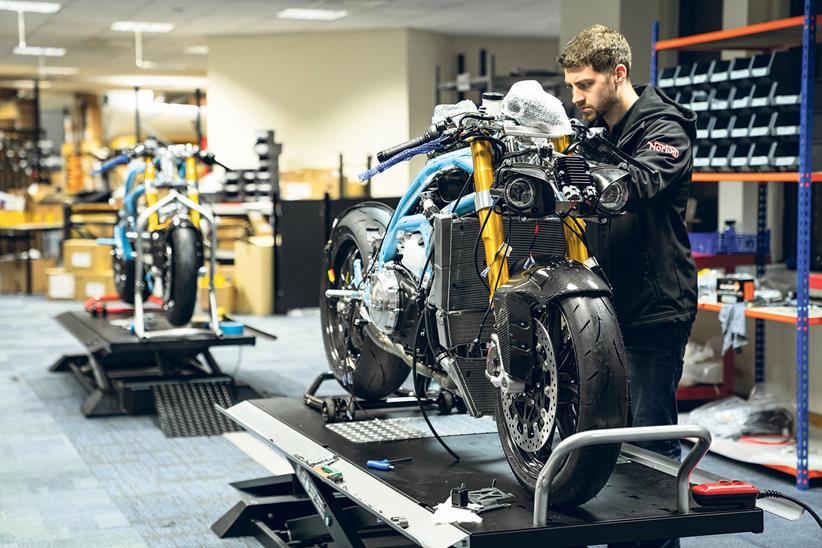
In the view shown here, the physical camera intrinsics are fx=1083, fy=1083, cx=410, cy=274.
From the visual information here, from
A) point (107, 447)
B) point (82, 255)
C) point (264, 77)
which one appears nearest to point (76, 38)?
point (264, 77)

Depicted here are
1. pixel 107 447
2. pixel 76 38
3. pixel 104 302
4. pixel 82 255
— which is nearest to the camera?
pixel 107 447

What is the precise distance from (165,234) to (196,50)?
989 centimetres

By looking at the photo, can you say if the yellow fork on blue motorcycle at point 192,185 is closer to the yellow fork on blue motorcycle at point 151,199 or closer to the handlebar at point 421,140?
the yellow fork on blue motorcycle at point 151,199

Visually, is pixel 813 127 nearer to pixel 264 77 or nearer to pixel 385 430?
pixel 385 430

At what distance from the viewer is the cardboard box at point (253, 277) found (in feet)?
31.7

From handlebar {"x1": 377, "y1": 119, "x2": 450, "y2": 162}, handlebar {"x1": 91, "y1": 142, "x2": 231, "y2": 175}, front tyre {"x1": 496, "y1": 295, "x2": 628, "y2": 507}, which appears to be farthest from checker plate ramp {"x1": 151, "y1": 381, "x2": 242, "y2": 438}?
front tyre {"x1": 496, "y1": 295, "x2": 628, "y2": 507}

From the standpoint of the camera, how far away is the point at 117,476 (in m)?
4.43

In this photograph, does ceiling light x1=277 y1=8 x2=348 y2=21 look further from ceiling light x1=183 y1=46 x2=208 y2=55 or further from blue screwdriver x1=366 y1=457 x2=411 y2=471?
blue screwdriver x1=366 y1=457 x2=411 y2=471

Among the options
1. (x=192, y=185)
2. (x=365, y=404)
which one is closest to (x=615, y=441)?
(x=365, y=404)

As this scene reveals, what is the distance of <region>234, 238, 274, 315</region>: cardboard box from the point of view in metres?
9.66

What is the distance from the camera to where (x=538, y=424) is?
2500mm

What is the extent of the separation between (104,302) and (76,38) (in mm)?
7771

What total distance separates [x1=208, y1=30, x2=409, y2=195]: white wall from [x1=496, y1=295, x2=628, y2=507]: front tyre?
11.0 meters

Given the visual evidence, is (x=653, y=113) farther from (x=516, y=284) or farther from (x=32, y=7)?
(x=32, y=7)
